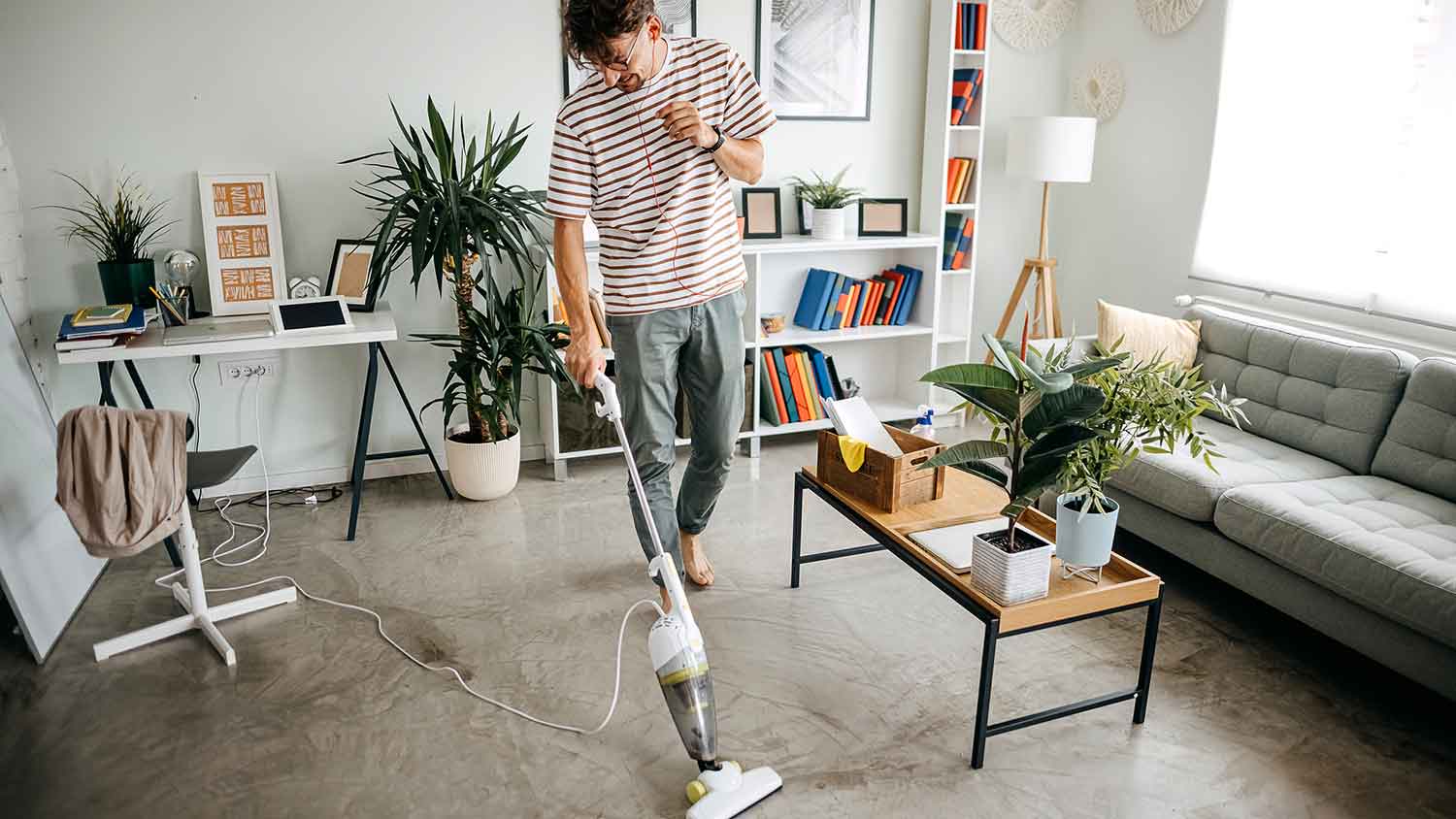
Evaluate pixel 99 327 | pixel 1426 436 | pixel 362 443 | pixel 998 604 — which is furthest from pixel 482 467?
pixel 1426 436

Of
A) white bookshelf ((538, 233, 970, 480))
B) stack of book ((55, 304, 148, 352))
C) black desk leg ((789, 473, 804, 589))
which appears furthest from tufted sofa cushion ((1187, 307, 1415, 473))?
stack of book ((55, 304, 148, 352))

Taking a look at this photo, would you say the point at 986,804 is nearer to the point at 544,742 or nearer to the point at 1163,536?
Result: the point at 544,742

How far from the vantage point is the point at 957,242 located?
441cm

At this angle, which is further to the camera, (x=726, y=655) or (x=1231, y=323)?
(x=1231, y=323)

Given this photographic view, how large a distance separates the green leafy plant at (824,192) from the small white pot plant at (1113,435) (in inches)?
84.3

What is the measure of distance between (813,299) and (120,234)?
103 inches

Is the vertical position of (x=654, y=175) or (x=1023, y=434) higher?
(x=654, y=175)

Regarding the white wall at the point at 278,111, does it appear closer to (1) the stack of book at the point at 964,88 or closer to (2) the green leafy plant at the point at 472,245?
(2) the green leafy plant at the point at 472,245

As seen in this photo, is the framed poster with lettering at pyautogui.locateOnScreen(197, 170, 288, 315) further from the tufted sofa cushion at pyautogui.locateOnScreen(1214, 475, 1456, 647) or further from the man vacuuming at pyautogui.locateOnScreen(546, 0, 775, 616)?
the tufted sofa cushion at pyautogui.locateOnScreen(1214, 475, 1456, 647)

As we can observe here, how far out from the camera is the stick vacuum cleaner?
1.93 m

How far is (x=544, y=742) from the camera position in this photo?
7.29ft

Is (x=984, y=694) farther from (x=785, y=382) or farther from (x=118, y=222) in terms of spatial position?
(x=118, y=222)

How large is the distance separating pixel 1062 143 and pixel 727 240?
6.97 ft

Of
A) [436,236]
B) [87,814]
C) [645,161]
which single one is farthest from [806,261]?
[87,814]
